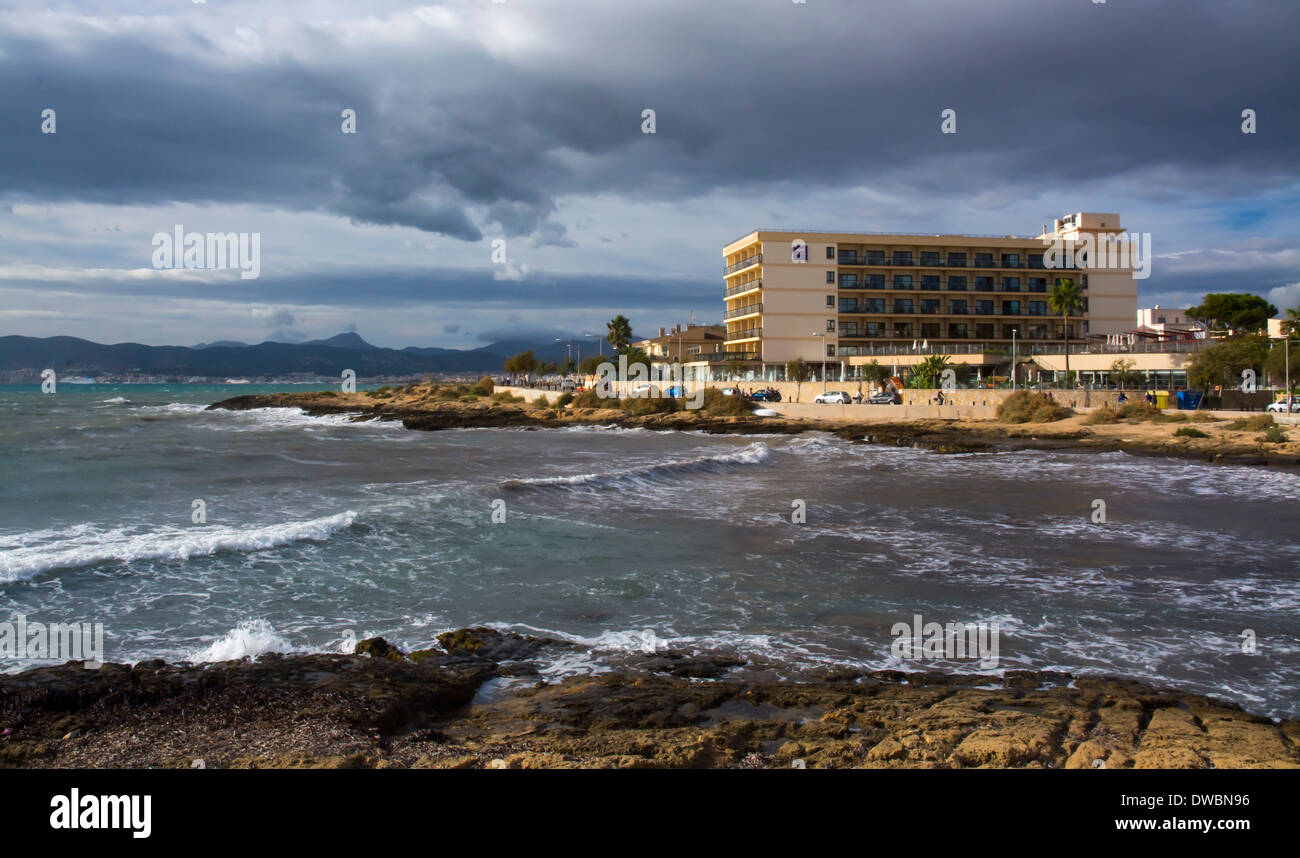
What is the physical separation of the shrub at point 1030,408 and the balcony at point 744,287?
1234 inches

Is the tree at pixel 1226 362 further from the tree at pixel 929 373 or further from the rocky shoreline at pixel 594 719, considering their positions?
the rocky shoreline at pixel 594 719

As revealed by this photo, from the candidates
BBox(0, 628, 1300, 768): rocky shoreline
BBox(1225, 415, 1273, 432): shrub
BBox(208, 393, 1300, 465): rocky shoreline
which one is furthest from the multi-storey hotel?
BBox(0, 628, 1300, 768): rocky shoreline

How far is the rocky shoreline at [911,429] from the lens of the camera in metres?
36.2

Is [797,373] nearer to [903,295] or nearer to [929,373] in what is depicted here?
[929,373]

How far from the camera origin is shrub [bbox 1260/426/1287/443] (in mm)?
35562

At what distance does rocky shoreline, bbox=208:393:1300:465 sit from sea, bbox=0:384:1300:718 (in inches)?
289

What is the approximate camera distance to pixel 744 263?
81.4m

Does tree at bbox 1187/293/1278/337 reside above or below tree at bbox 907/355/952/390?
above

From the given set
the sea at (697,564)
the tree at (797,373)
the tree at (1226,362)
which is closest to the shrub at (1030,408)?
the tree at (1226,362)

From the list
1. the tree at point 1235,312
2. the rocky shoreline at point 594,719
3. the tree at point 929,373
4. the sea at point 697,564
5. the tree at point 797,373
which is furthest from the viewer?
the tree at point 1235,312

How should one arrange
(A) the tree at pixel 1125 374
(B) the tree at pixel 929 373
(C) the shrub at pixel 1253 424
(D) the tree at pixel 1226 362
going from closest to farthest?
(C) the shrub at pixel 1253 424, (D) the tree at pixel 1226 362, (A) the tree at pixel 1125 374, (B) the tree at pixel 929 373

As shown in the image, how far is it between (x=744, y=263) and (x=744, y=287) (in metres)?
2.42

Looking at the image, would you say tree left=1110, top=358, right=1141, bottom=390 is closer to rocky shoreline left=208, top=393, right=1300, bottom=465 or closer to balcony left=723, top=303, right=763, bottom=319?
rocky shoreline left=208, top=393, right=1300, bottom=465
